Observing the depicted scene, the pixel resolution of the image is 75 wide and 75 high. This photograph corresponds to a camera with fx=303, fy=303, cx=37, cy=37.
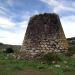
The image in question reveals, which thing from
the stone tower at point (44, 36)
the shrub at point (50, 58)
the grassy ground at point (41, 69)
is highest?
the stone tower at point (44, 36)

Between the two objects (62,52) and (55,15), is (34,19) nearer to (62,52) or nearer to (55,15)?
(55,15)

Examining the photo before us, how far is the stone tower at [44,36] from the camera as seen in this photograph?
1858cm

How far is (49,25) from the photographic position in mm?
19000

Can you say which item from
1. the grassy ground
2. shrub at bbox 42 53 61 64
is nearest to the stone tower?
shrub at bbox 42 53 61 64

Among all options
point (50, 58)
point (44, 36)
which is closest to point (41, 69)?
point (50, 58)

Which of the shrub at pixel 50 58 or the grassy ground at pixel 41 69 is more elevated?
the shrub at pixel 50 58

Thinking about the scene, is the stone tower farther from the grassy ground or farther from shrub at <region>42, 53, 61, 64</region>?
the grassy ground

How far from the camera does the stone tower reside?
18.6 metres

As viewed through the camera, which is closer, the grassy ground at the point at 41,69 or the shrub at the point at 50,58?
the grassy ground at the point at 41,69

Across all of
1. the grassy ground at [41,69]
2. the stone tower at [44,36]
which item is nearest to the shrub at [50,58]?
the grassy ground at [41,69]

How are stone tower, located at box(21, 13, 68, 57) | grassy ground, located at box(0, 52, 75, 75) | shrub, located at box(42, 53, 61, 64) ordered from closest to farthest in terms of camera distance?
1. grassy ground, located at box(0, 52, 75, 75)
2. shrub, located at box(42, 53, 61, 64)
3. stone tower, located at box(21, 13, 68, 57)

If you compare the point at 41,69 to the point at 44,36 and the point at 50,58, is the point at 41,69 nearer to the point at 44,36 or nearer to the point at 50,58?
the point at 50,58

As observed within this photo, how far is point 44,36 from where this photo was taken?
1859 centimetres

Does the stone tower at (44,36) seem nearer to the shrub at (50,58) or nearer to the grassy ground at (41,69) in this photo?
the shrub at (50,58)
